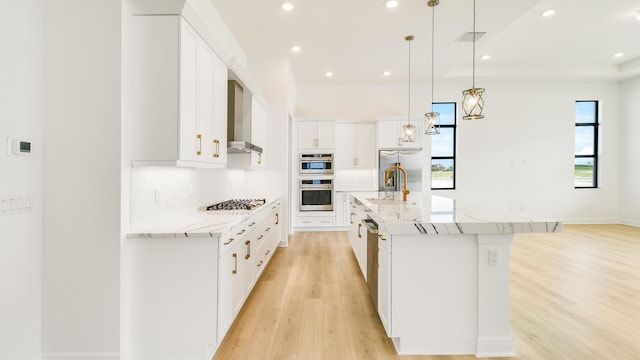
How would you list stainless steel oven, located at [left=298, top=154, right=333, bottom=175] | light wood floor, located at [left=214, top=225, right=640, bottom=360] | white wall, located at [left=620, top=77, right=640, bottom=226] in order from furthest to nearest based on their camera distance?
white wall, located at [left=620, top=77, right=640, bottom=226]
stainless steel oven, located at [left=298, top=154, right=333, bottom=175]
light wood floor, located at [left=214, top=225, right=640, bottom=360]

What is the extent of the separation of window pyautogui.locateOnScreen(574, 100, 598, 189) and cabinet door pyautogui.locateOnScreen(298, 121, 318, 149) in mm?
6243

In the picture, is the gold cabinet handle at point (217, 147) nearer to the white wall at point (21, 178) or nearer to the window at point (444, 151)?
the white wall at point (21, 178)

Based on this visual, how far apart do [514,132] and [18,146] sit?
8.25 metres

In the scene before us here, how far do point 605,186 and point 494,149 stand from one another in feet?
9.15

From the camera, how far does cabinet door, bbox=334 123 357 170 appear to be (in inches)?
261

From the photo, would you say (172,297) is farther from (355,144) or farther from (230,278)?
(355,144)

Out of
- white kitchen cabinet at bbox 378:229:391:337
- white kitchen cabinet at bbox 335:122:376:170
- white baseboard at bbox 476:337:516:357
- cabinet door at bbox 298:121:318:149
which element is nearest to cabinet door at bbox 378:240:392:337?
white kitchen cabinet at bbox 378:229:391:337

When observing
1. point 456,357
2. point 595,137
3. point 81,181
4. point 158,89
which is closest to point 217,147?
point 158,89

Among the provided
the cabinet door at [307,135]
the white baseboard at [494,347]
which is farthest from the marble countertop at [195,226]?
the cabinet door at [307,135]

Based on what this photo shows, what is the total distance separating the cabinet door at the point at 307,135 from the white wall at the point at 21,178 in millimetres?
4664

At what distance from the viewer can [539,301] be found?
2941 millimetres

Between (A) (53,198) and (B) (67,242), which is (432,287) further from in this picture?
(A) (53,198)

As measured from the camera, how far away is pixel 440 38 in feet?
14.4

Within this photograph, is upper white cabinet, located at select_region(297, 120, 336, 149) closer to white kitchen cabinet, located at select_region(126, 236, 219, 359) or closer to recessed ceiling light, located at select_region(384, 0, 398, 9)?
recessed ceiling light, located at select_region(384, 0, 398, 9)
